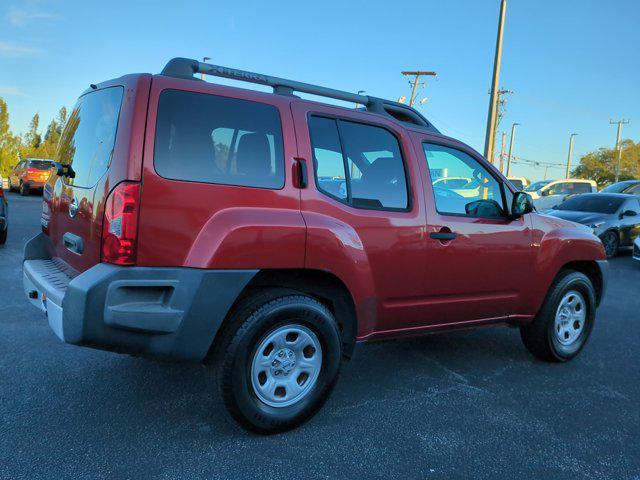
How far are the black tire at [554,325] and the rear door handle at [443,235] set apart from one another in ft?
4.34

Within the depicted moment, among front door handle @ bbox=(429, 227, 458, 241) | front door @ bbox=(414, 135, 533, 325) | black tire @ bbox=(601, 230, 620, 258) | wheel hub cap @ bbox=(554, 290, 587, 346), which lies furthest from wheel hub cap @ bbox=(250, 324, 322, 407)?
black tire @ bbox=(601, 230, 620, 258)

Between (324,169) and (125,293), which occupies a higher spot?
(324,169)

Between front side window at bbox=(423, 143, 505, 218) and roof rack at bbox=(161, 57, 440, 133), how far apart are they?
0.25 metres

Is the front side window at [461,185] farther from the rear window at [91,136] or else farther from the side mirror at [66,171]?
the side mirror at [66,171]

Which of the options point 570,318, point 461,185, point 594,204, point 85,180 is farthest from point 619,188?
point 85,180

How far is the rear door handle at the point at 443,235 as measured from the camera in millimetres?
3393

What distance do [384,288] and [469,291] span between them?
2.63ft

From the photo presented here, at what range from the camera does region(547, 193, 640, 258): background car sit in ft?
36.6

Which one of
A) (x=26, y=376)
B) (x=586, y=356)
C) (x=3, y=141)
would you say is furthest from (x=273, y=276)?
(x=3, y=141)

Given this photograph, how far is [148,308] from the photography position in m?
2.50

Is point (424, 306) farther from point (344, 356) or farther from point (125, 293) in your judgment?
point (125, 293)

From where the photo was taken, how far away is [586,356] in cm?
461

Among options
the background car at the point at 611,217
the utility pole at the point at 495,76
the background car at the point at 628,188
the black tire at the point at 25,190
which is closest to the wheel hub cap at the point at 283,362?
the background car at the point at 611,217

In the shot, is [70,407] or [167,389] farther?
[167,389]
